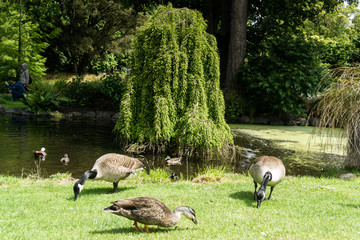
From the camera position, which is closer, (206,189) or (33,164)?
(206,189)

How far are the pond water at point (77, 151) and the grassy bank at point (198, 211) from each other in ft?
6.40

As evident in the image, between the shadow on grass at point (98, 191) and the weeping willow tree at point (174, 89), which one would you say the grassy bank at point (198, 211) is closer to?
the shadow on grass at point (98, 191)

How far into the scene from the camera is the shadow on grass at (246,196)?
19.8ft

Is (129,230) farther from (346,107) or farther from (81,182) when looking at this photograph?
(346,107)

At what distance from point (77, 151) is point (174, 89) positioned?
405cm

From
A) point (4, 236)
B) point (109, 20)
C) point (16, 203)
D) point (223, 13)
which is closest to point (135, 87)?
point (16, 203)

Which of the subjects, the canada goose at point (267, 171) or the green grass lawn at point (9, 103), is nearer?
the canada goose at point (267, 171)

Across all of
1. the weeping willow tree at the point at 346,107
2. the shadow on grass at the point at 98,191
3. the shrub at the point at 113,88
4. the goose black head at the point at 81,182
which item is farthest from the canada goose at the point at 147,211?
the shrub at the point at 113,88

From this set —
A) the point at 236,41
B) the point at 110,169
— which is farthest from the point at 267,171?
the point at 236,41

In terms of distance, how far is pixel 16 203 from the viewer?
5625 millimetres

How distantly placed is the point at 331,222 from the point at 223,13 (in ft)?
64.7

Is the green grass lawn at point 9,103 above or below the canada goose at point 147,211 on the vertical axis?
above

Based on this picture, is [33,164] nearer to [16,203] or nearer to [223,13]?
[16,203]

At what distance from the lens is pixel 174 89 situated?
1103 centimetres
